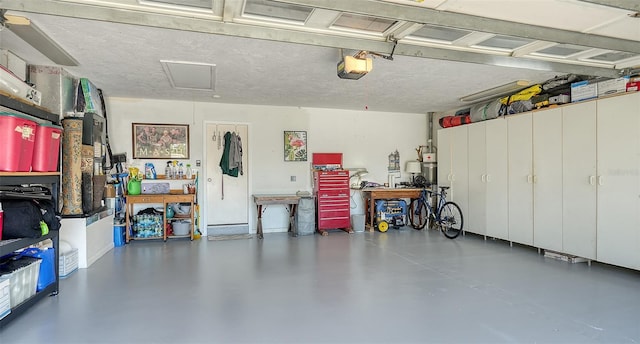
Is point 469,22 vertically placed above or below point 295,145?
above

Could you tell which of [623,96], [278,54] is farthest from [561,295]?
[278,54]

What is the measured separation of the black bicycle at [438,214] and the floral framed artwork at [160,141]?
4669 millimetres

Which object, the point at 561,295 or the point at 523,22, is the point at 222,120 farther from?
the point at 561,295

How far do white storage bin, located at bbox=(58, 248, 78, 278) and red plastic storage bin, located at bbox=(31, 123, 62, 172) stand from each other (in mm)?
1216

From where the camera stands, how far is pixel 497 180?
573 centimetres

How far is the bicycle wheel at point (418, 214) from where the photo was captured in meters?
A: 7.28

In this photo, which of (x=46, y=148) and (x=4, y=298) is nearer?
(x=4, y=298)

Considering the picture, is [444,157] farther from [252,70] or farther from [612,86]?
[252,70]

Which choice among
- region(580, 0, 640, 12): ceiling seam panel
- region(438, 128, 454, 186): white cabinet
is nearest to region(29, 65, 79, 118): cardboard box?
region(580, 0, 640, 12): ceiling seam panel

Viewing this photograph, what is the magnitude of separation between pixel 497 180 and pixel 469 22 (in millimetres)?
3593

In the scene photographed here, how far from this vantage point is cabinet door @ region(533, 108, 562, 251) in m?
4.77

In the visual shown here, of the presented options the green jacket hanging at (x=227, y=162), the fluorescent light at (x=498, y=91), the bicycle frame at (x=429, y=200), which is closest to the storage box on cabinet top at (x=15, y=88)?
the green jacket hanging at (x=227, y=162)

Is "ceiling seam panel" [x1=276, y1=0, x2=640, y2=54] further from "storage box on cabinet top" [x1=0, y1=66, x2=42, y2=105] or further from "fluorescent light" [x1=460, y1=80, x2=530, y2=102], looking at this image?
"storage box on cabinet top" [x1=0, y1=66, x2=42, y2=105]

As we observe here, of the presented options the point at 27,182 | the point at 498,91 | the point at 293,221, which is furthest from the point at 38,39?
the point at 498,91
